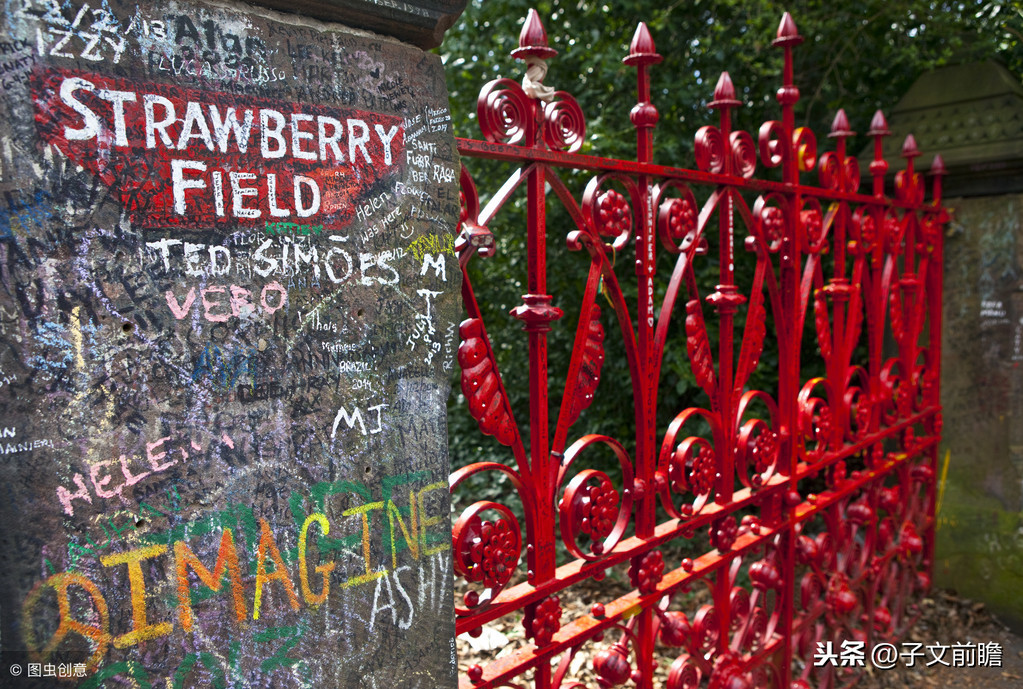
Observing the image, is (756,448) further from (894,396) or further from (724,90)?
(894,396)

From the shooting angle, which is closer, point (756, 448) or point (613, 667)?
point (613, 667)

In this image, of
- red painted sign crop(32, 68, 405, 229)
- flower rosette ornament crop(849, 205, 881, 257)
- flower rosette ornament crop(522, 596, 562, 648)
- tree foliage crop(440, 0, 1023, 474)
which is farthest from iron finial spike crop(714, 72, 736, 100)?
tree foliage crop(440, 0, 1023, 474)

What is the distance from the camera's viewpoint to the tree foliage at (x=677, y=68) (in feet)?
13.8

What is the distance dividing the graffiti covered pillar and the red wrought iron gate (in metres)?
0.24

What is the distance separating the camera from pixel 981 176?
358cm

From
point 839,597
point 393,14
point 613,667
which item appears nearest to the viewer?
point 393,14

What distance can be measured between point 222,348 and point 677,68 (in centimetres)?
431

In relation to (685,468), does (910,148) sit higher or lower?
higher

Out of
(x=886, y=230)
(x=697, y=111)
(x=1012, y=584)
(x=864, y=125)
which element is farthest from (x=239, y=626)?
(x=864, y=125)

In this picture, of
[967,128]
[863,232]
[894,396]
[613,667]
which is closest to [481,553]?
[613,667]

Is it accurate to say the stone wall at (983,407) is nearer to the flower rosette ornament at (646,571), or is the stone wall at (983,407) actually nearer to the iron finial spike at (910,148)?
the iron finial spike at (910,148)

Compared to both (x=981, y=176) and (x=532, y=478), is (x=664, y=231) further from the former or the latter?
(x=981, y=176)

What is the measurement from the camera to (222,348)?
111 cm

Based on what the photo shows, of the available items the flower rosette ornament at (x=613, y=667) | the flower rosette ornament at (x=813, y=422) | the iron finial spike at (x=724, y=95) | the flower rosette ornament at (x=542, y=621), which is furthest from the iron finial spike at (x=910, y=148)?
the flower rosette ornament at (x=542, y=621)
